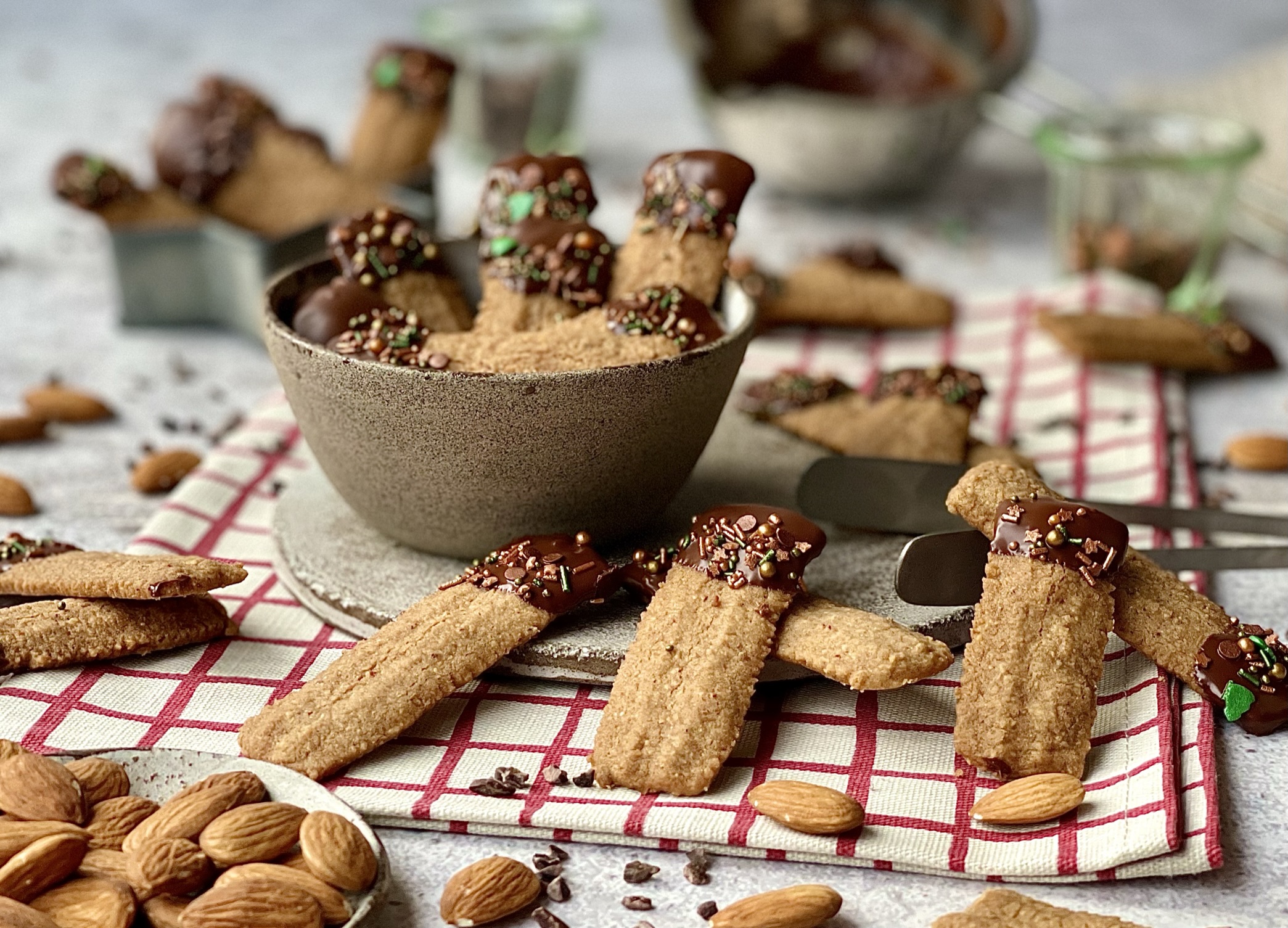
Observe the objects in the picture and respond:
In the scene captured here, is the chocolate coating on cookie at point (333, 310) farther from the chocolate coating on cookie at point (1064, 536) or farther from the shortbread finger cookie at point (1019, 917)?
the shortbread finger cookie at point (1019, 917)

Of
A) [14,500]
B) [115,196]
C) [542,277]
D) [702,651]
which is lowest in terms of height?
[14,500]

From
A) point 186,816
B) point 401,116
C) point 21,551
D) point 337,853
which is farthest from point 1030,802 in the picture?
point 401,116

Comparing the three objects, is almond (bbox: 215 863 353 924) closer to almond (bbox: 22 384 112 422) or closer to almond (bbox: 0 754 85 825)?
almond (bbox: 0 754 85 825)

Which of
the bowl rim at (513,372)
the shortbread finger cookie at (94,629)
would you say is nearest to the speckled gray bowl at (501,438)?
the bowl rim at (513,372)

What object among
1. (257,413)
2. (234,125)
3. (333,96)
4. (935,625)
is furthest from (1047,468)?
(333,96)

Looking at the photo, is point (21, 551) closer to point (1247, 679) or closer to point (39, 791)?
point (39, 791)

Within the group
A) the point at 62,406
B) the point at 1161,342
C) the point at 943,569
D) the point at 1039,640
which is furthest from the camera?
the point at 1161,342
